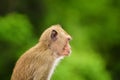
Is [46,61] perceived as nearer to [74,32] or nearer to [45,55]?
[45,55]

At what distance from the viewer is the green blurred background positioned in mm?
7203

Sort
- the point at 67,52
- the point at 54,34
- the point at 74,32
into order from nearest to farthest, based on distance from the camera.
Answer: the point at 67,52, the point at 54,34, the point at 74,32

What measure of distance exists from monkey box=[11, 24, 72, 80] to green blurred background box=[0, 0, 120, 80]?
2426 millimetres

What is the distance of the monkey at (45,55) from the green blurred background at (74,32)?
7.96ft

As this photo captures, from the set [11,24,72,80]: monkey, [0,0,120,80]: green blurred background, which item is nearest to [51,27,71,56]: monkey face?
[11,24,72,80]: monkey

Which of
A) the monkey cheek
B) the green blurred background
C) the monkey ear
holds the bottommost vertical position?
the monkey cheek

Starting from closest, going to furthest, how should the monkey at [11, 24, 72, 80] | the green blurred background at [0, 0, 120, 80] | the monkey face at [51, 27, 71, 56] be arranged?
the monkey at [11, 24, 72, 80] → the monkey face at [51, 27, 71, 56] → the green blurred background at [0, 0, 120, 80]

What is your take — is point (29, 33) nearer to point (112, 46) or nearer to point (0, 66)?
point (0, 66)

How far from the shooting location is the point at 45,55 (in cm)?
384

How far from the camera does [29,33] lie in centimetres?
730

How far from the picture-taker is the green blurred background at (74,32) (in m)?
7.20

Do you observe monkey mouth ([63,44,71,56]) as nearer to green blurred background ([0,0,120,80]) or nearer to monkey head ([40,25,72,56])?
monkey head ([40,25,72,56])

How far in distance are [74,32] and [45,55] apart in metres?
4.81

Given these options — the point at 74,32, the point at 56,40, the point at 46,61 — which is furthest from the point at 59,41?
the point at 74,32
